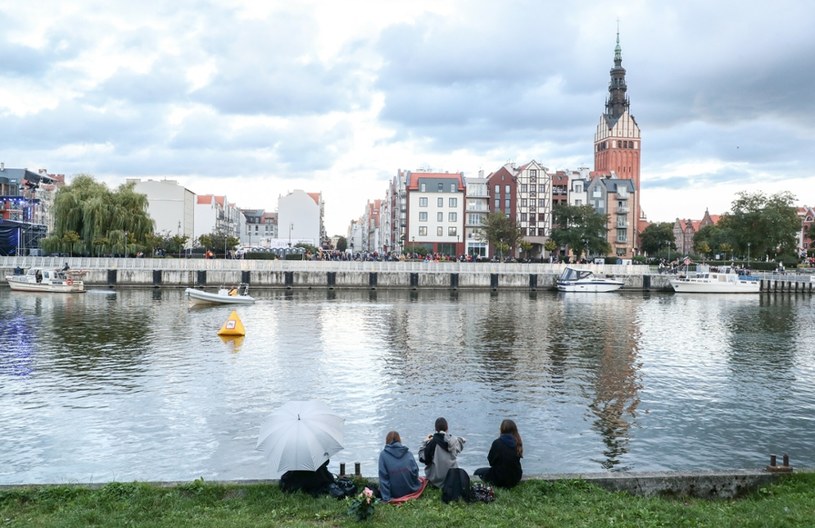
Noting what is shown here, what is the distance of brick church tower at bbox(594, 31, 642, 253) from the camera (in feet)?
578

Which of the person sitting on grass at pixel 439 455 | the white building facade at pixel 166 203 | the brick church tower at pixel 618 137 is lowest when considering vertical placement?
the person sitting on grass at pixel 439 455

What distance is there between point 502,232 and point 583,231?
14.7 meters

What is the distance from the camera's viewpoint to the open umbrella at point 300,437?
40.7 ft

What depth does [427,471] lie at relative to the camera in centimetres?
1327

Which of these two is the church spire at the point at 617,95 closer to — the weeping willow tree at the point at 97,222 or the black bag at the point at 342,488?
the weeping willow tree at the point at 97,222

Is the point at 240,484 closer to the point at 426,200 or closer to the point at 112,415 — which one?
the point at 112,415

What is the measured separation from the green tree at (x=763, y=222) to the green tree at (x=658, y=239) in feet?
149

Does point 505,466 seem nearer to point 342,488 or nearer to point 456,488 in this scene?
point 456,488

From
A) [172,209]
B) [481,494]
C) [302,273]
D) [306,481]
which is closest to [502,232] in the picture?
[302,273]

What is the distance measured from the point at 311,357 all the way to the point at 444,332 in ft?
42.2

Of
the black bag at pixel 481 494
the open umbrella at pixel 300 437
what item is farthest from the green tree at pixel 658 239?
the open umbrella at pixel 300 437

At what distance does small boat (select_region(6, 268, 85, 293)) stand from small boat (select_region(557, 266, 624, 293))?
58.3m

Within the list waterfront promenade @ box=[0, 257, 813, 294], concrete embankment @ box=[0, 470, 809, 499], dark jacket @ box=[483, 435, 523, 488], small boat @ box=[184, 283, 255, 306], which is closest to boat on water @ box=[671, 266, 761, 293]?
waterfront promenade @ box=[0, 257, 813, 294]

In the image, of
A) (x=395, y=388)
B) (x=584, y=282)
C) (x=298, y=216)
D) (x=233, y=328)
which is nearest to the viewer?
(x=395, y=388)
